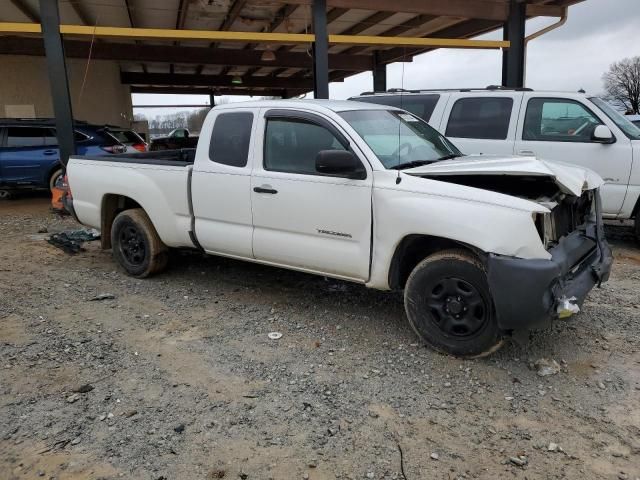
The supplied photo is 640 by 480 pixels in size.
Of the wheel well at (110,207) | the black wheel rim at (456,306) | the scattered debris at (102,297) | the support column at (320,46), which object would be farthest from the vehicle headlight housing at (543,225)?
the support column at (320,46)

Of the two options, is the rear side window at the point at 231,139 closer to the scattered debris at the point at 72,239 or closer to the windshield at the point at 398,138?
the windshield at the point at 398,138

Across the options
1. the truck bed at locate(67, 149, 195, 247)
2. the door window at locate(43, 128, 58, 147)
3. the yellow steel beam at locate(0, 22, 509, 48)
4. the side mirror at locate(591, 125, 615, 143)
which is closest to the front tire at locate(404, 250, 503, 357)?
the truck bed at locate(67, 149, 195, 247)

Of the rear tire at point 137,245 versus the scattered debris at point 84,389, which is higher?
the rear tire at point 137,245

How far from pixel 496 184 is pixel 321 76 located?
6.07 metres

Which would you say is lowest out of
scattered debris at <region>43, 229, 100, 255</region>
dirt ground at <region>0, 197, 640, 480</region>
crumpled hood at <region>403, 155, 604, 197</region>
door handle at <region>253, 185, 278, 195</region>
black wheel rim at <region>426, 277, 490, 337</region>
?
dirt ground at <region>0, 197, 640, 480</region>

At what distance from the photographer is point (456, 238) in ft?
11.7

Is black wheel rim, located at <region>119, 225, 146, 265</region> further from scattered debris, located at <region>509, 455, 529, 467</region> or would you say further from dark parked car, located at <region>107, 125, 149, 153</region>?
dark parked car, located at <region>107, 125, 149, 153</region>

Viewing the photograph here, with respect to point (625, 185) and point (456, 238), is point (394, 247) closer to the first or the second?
point (456, 238)

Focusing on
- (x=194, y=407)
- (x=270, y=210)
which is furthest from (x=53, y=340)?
(x=270, y=210)

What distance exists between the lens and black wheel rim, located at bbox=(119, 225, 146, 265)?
5.80 m

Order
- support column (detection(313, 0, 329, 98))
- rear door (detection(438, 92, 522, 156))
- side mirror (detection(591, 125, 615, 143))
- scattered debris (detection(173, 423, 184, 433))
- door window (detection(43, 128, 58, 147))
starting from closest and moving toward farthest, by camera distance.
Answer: scattered debris (detection(173, 423, 184, 433))
side mirror (detection(591, 125, 615, 143))
rear door (detection(438, 92, 522, 156))
support column (detection(313, 0, 329, 98))
door window (detection(43, 128, 58, 147))

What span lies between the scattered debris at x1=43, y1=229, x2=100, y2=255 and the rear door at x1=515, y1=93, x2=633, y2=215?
5.96m

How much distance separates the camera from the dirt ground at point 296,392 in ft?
9.14

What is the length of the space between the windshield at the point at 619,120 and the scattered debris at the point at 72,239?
696cm
